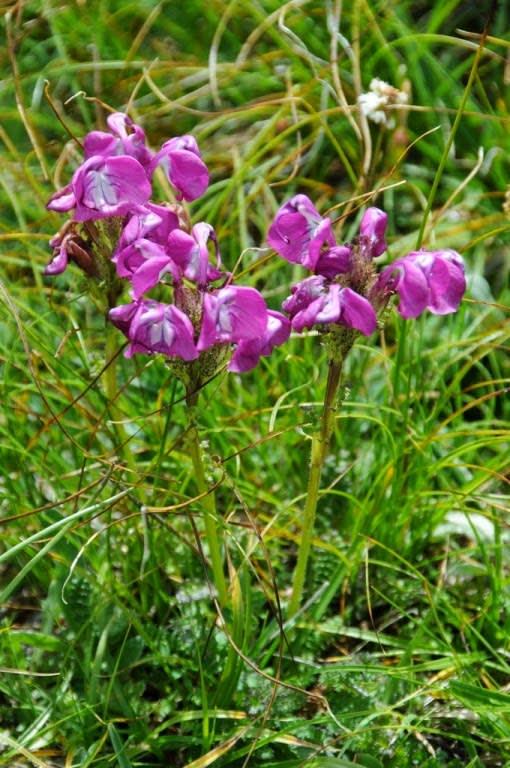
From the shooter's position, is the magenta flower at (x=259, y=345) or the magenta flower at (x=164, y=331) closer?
the magenta flower at (x=164, y=331)

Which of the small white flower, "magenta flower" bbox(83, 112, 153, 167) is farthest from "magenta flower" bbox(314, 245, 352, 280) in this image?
the small white flower

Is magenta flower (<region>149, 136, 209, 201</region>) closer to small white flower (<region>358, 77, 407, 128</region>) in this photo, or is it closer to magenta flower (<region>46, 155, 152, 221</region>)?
magenta flower (<region>46, 155, 152, 221</region>)

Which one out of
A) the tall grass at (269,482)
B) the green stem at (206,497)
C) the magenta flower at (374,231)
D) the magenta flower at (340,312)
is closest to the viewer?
the magenta flower at (340,312)

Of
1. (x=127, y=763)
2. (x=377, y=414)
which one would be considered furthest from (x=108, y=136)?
(x=127, y=763)

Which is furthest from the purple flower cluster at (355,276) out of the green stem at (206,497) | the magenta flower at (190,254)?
the green stem at (206,497)

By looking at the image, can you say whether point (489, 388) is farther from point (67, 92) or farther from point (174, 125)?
point (67, 92)

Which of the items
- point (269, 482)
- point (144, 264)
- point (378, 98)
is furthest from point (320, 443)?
point (378, 98)

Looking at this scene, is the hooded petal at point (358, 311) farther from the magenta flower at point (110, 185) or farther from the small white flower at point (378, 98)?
the small white flower at point (378, 98)
